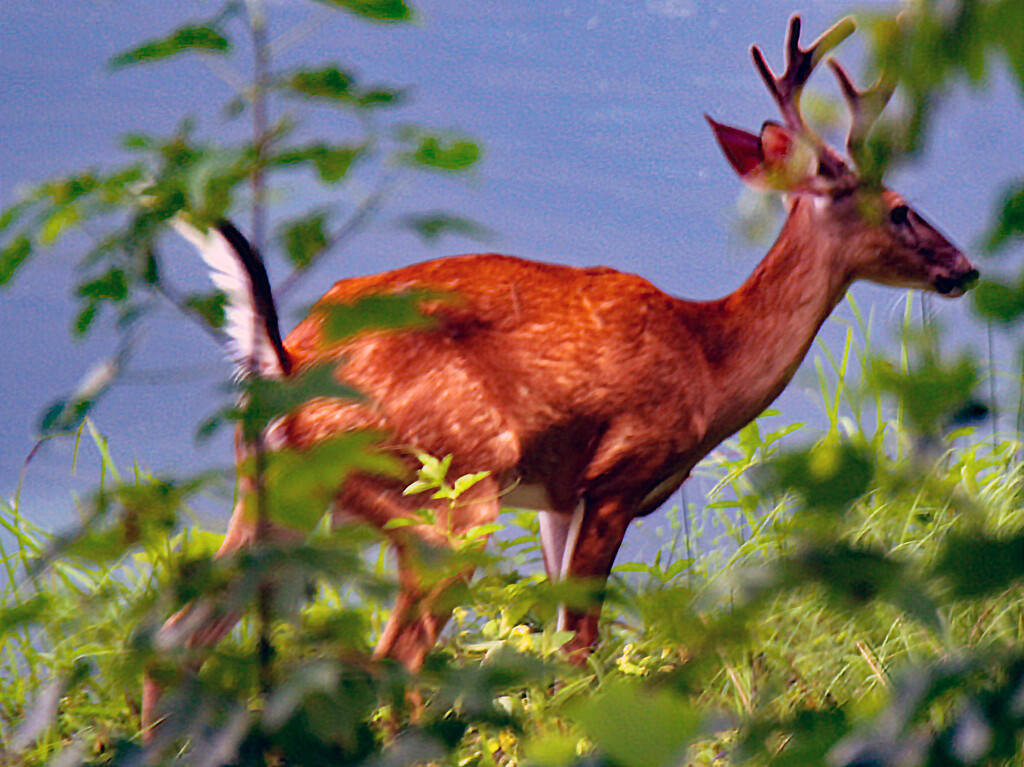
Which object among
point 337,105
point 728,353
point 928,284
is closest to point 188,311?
→ point 337,105

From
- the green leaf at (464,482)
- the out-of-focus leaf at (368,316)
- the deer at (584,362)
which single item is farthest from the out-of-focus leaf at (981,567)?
the green leaf at (464,482)

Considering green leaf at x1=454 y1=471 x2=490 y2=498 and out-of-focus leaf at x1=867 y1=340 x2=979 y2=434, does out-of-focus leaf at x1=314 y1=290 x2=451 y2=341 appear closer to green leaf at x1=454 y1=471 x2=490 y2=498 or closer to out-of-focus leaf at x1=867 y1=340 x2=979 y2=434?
out-of-focus leaf at x1=867 y1=340 x2=979 y2=434

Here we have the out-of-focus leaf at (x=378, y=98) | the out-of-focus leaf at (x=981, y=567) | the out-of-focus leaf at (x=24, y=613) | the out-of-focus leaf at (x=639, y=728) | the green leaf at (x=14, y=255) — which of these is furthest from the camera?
the green leaf at (x=14, y=255)

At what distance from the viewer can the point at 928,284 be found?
2.60 meters

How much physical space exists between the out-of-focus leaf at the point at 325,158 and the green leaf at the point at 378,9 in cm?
9

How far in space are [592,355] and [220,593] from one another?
170 cm

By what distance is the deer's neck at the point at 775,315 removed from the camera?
2.51 metres

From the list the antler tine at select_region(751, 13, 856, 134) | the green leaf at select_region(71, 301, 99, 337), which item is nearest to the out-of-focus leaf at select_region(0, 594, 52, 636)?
the green leaf at select_region(71, 301, 99, 337)

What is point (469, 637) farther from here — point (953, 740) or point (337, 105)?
point (953, 740)

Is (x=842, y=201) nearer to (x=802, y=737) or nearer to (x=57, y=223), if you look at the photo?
(x=57, y=223)

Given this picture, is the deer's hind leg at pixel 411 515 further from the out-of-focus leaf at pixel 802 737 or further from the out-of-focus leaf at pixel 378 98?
the out-of-focus leaf at pixel 802 737

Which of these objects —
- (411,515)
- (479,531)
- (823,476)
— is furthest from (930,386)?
(411,515)

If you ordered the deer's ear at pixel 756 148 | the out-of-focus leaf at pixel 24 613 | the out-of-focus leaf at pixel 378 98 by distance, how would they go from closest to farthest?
the out-of-focus leaf at pixel 24 613 < the out-of-focus leaf at pixel 378 98 < the deer's ear at pixel 756 148

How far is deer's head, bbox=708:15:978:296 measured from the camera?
97.0 inches
